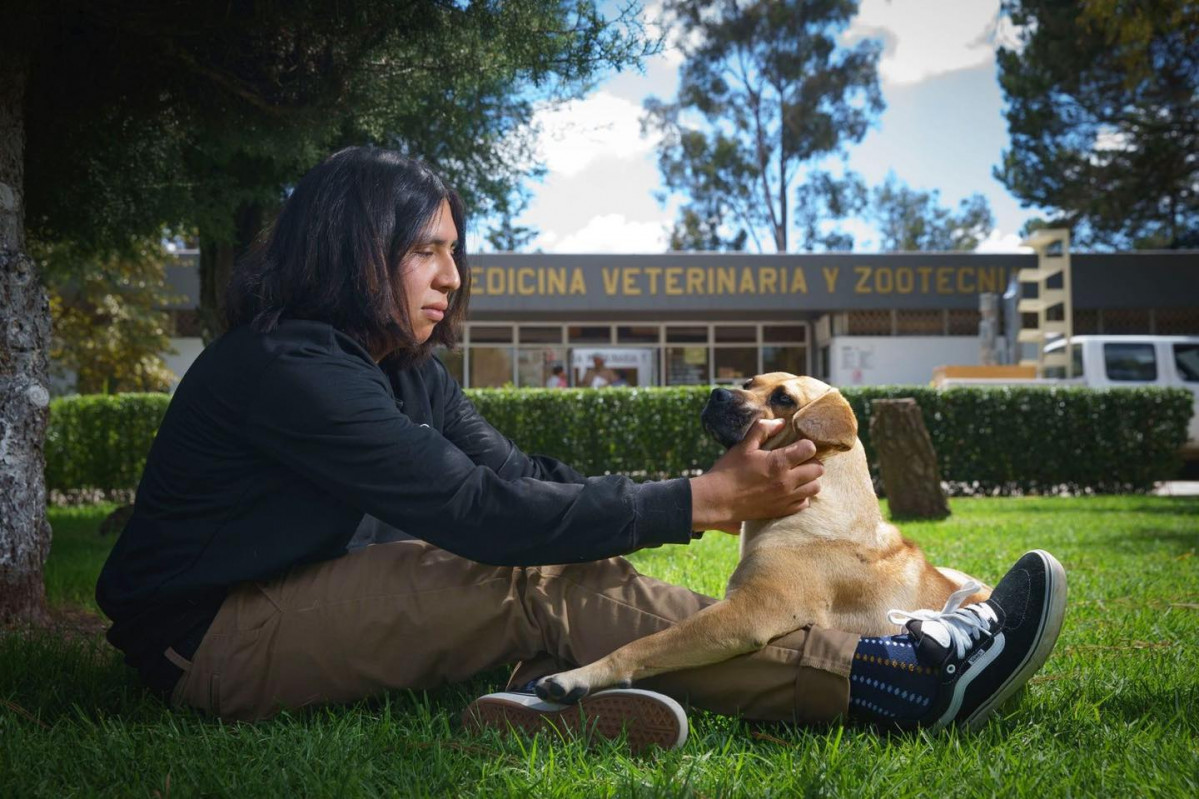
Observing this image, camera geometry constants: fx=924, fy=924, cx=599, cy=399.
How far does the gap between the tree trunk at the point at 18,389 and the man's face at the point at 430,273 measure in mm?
2260

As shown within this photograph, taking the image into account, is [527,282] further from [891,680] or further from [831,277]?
[891,680]

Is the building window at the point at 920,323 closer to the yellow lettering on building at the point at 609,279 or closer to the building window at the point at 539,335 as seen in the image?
the yellow lettering on building at the point at 609,279

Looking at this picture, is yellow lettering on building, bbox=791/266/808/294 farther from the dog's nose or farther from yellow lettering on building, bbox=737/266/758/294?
the dog's nose

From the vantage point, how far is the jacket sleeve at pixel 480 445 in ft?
10.8

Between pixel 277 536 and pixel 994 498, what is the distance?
1141cm

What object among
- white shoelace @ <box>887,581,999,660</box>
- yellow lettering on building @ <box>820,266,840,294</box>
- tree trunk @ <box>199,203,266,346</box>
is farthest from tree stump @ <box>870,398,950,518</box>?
yellow lettering on building @ <box>820,266,840,294</box>

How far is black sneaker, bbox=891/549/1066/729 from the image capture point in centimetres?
234

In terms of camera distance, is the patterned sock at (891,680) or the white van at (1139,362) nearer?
the patterned sock at (891,680)

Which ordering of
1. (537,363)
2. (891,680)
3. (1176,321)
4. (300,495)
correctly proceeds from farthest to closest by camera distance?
(537,363) → (1176,321) → (300,495) → (891,680)

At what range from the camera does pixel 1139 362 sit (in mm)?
14633

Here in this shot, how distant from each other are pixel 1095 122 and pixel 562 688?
22822 mm

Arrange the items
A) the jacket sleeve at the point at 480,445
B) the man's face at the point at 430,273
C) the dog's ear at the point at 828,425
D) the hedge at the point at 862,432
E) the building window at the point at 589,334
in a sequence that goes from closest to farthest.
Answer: the man's face at the point at 430,273
the dog's ear at the point at 828,425
the jacket sleeve at the point at 480,445
the hedge at the point at 862,432
the building window at the point at 589,334

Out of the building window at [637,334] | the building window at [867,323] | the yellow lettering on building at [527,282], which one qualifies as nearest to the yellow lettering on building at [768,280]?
the building window at [867,323]

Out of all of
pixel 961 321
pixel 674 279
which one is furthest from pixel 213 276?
pixel 961 321
